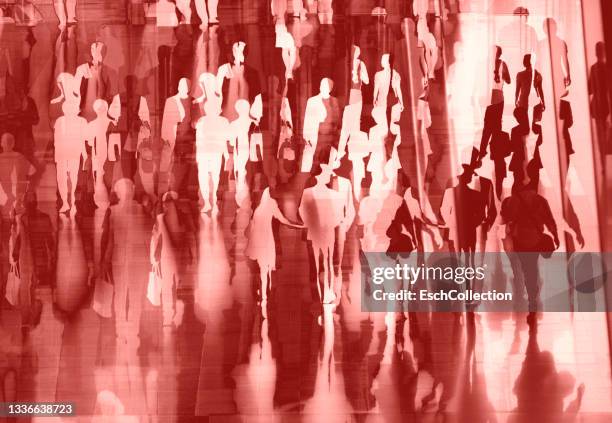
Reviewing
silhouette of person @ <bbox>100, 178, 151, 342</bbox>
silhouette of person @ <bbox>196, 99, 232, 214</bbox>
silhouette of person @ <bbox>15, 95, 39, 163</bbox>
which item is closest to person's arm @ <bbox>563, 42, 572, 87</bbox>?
silhouette of person @ <bbox>196, 99, 232, 214</bbox>

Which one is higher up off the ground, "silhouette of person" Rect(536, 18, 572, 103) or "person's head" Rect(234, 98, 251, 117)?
"silhouette of person" Rect(536, 18, 572, 103)

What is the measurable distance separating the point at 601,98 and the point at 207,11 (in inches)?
22.3

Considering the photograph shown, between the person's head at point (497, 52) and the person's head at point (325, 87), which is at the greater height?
the person's head at point (497, 52)

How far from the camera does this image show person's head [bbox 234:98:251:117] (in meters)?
0.92

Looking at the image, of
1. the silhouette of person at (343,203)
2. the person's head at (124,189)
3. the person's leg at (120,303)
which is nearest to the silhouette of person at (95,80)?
the person's head at (124,189)

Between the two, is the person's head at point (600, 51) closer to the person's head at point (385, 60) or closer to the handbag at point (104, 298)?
the person's head at point (385, 60)

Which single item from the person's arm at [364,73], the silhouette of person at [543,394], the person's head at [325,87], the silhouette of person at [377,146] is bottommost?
the silhouette of person at [543,394]

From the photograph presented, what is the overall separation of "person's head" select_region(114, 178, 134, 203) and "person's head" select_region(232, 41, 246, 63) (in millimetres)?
227

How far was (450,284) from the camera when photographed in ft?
2.96

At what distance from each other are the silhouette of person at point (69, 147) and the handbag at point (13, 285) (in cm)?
10

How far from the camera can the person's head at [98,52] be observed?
3.04 feet

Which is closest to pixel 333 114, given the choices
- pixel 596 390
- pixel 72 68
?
pixel 72 68

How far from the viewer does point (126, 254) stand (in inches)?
35.8

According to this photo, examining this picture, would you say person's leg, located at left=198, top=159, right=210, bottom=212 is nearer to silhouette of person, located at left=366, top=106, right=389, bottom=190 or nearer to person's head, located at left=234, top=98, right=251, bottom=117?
person's head, located at left=234, top=98, right=251, bottom=117
